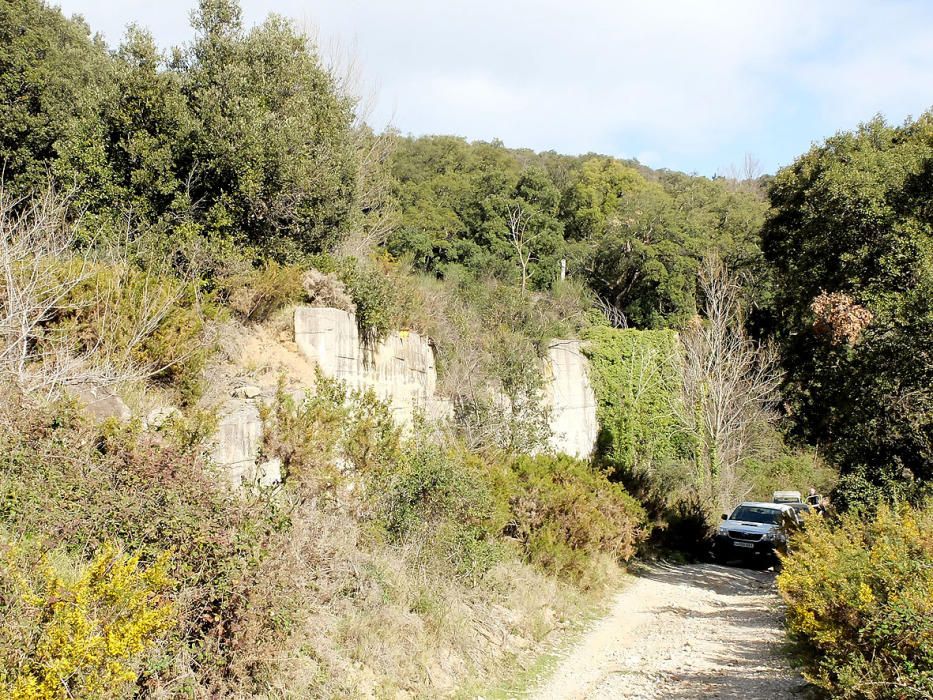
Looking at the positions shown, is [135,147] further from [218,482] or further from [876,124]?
[876,124]

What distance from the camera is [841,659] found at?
240 inches

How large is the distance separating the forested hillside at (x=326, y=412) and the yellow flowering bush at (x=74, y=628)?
0.06 feet

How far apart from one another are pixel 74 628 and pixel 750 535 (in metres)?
17.4

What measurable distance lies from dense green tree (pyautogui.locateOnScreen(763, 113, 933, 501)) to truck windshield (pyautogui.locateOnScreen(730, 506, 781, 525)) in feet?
13.3

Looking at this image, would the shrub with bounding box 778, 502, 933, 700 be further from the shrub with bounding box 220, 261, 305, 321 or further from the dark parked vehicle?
the dark parked vehicle

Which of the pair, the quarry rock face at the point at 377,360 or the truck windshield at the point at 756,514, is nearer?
the quarry rock face at the point at 377,360

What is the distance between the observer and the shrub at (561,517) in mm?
12070

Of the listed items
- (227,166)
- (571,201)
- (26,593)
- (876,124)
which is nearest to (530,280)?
(571,201)

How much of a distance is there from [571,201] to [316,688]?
33.7 m

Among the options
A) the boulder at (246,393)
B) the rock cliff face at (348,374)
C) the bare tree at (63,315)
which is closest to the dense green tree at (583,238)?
the rock cliff face at (348,374)

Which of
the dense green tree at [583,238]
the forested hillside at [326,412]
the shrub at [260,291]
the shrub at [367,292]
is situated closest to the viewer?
the forested hillside at [326,412]

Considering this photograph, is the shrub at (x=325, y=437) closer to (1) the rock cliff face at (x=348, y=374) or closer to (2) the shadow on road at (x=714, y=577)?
(1) the rock cliff face at (x=348, y=374)

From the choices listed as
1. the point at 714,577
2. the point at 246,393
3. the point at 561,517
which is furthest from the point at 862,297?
the point at 246,393

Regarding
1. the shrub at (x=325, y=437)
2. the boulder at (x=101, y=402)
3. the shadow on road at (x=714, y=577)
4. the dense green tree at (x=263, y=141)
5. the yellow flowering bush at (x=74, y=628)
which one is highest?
the dense green tree at (x=263, y=141)
